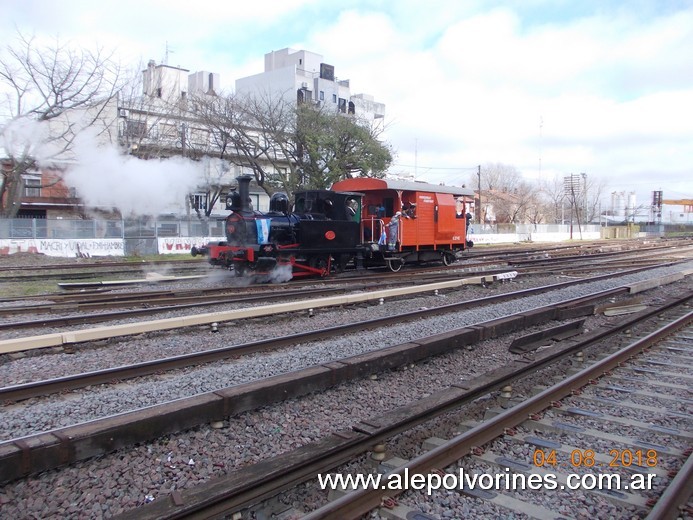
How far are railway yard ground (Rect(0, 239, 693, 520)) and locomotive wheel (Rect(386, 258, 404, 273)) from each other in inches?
312

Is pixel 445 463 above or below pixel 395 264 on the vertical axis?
below

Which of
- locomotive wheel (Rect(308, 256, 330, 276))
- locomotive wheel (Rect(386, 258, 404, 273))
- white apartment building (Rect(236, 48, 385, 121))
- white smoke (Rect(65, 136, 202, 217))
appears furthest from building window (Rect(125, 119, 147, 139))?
white apartment building (Rect(236, 48, 385, 121))

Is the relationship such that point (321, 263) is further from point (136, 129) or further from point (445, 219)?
point (136, 129)

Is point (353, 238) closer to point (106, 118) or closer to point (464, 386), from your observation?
point (464, 386)

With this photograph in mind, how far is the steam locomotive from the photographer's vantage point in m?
14.4

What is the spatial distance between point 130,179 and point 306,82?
173 feet

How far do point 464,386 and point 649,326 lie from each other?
18.3 ft

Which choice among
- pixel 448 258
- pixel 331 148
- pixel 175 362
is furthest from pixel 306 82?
pixel 175 362

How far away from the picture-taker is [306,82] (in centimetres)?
6512

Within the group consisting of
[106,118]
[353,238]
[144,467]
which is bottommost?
[144,467]

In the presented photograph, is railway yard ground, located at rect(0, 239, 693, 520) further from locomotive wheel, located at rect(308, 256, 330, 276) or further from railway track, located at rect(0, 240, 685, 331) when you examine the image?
locomotive wheel, located at rect(308, 256, 330, 276)

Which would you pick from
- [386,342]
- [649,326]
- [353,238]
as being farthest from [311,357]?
[353,238]

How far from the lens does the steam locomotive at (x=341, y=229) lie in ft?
47.1

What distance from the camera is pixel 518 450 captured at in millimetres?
4277
